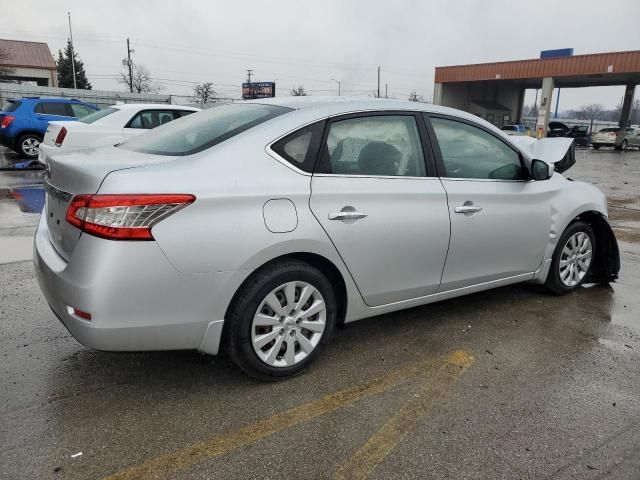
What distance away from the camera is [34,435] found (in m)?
2.47

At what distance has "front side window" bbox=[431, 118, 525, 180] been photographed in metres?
3.63

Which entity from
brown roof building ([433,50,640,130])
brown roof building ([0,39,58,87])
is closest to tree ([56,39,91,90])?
brown roof building ([0,39,58,87])

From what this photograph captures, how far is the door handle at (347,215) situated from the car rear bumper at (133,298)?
28.3 inches

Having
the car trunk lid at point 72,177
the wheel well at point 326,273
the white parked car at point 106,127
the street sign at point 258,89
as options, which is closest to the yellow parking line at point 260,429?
the wheel well at point 326,273

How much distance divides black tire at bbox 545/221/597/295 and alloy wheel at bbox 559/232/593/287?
1.1 inches

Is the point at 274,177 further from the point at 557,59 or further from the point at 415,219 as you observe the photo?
the point at 557,59

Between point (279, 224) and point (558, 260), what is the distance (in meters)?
2.83

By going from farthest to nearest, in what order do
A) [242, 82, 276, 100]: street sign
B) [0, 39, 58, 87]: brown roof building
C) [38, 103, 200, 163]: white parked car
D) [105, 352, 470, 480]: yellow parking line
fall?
[242, 82, 276, 100]: street sign < [0, 39, 58, 87]: brown roof building < [38, 103, 200, 163]: white parked car < [105, 352, 470, 480]: yellow parking line

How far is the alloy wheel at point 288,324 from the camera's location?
284cm

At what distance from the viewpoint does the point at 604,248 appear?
4.85 m

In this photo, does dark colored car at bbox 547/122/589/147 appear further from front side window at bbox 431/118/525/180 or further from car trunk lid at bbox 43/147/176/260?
car trunk lid at bbox 43/147/176/260

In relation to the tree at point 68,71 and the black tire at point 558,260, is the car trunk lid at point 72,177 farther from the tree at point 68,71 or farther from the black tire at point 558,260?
the tree at point 68,71

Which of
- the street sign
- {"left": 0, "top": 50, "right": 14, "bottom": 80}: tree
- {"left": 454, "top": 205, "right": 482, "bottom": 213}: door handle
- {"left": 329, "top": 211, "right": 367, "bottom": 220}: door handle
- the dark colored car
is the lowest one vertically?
the dark colored car

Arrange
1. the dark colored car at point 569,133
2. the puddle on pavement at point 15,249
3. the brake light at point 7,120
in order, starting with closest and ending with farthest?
the puddle on pavement at point 15,249, the brake light at point 7,120, the dark colored car at point 569,133
